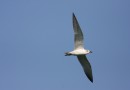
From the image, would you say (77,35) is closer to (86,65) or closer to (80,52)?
(80,52)

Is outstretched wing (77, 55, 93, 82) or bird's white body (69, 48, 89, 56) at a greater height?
bird's white body (69, 48, 89, 56)

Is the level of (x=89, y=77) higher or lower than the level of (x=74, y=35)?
lower

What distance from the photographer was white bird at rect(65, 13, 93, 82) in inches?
1257

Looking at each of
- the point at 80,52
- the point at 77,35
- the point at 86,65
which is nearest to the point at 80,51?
the point at 80,52

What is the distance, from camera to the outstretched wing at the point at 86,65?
112 ft

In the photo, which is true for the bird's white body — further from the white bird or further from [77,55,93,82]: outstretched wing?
[77,55,93,82]: outstretched wing

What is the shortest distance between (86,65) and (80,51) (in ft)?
7.45

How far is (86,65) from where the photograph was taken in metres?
34.6

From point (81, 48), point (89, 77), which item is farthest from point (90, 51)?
point (89, 77)

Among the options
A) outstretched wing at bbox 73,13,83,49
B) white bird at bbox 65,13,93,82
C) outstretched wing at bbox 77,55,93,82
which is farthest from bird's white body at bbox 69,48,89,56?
outstretched wing at bbox 77,55,93,82

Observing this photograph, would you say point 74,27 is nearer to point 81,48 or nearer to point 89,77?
point 81,48

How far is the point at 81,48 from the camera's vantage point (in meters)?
32.9

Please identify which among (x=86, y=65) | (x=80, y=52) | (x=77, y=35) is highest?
(x=77, y=35)

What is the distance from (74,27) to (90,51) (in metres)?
2.76
